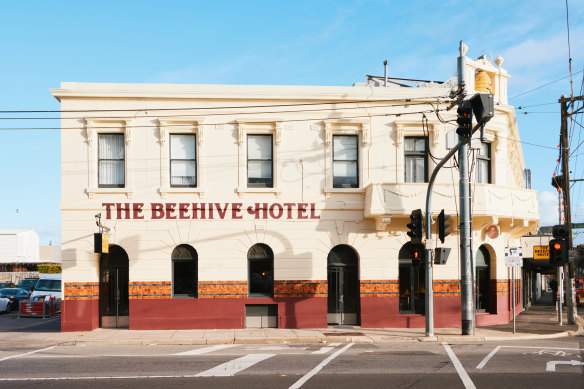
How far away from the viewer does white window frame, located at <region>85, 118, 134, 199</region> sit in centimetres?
2056

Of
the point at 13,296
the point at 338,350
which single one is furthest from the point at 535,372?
the point at 13,296

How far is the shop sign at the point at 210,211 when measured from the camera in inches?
814

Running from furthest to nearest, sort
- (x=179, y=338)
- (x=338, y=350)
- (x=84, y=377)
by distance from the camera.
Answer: (x=179, y=338) → (x=338, y=350) → (x=84, y=377)

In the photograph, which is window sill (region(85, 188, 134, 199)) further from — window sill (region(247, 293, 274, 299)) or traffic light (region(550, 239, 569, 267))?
traffic light (region(550, 239, 569, 267))

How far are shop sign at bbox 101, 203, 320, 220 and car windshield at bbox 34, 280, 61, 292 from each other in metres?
11.8

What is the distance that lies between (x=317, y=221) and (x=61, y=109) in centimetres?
943

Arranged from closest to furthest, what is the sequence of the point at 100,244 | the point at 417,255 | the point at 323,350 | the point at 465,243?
1. the point at 323,350
2. the point at 417,255
3. the point at 465,243
4. the point at 100,244

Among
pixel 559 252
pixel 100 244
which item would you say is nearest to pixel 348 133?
pixel 559 252

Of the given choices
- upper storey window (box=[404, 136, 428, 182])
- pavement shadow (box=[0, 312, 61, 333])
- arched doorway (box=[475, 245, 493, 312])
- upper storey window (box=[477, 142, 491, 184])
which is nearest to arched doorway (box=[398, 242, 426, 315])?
arched doorway (box=[475, 245, 493, 312])

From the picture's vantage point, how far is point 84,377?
12.1 meters

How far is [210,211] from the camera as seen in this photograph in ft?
68.6

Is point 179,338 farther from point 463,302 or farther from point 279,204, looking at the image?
point 463,302

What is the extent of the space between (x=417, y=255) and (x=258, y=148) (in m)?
6.75

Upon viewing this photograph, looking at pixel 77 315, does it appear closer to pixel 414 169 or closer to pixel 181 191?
pixel 181 191
